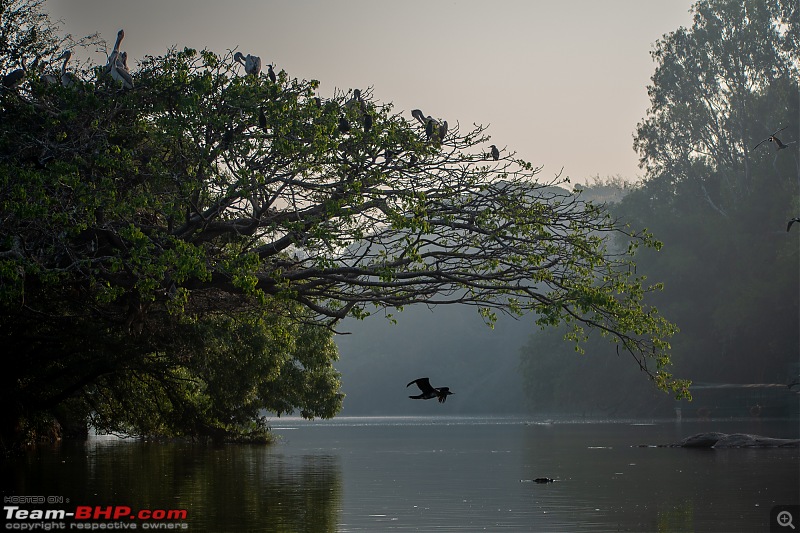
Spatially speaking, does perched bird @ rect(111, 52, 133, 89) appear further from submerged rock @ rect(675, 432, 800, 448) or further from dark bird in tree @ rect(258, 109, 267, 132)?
submerged rock @ rect(675, 432, 800, 448)

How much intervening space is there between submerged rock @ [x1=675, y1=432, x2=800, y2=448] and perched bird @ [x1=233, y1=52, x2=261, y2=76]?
26278 millimetres

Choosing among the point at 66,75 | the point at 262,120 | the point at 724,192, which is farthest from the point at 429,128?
the point at 724,192

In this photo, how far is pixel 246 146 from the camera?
24.2 metres

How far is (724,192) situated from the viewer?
98062 millimetres

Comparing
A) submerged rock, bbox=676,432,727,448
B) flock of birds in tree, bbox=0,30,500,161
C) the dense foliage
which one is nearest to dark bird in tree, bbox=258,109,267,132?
flock of birds in tree, bbox=0,30,500,161

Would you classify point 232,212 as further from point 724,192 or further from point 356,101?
point 724,192

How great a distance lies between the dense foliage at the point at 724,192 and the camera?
89875mm

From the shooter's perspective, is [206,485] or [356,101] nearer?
[206,485]

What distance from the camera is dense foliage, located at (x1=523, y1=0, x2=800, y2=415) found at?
8988 centimetres

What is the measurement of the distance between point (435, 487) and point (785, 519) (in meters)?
9.60

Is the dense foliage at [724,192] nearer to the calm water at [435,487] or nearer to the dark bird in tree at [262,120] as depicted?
the calm water at [435,487]

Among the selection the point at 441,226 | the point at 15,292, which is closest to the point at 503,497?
the point at 441,226
